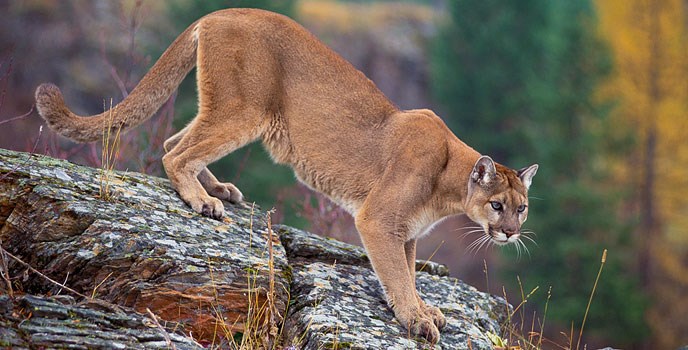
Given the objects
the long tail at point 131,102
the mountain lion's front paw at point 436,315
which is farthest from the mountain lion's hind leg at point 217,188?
the mountain lion's front paw at point 436,315

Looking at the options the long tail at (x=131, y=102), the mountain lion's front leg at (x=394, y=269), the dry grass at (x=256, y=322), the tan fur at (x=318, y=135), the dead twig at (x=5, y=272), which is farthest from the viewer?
the tan fur at (x=318, y=135)

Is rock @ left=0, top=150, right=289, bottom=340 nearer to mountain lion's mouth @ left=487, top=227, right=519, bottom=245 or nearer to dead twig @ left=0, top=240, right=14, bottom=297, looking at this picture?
dead twig @ left=0, top=240, right=14, bottom=297

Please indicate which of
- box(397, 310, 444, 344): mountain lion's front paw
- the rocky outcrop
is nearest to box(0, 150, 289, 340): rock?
the rocky outcrop

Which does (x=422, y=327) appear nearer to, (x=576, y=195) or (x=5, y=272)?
(x=5, y=272)

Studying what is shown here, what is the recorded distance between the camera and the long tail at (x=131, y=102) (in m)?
6.67

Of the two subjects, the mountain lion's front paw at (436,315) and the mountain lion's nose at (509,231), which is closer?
the mountain lion's front paw at (436,315)

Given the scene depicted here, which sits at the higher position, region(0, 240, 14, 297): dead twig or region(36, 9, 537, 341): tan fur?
region(36, 9, 537, 341): tan fur

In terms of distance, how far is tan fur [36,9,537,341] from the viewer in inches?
270

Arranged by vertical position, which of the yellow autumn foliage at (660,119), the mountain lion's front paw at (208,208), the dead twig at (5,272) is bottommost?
the dead twig at (5,272)

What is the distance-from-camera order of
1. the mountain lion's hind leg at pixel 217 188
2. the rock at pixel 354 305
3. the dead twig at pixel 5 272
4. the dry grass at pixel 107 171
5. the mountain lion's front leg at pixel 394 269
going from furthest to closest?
the mountain lion's hind leg at pixel 217 188
the mountain lion's front leg at pixel 394 269
the dry grass at pixel 107 171
the rock at pixel 354 305
the dead twig at pixel 5 272

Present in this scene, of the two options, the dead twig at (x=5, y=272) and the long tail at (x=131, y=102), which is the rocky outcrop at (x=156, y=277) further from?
the long tail at (x=131, y=102)

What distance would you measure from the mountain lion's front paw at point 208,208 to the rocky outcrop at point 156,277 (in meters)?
0.14

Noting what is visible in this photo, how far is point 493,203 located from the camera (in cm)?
698

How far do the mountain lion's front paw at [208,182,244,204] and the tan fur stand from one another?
1 centimetres
